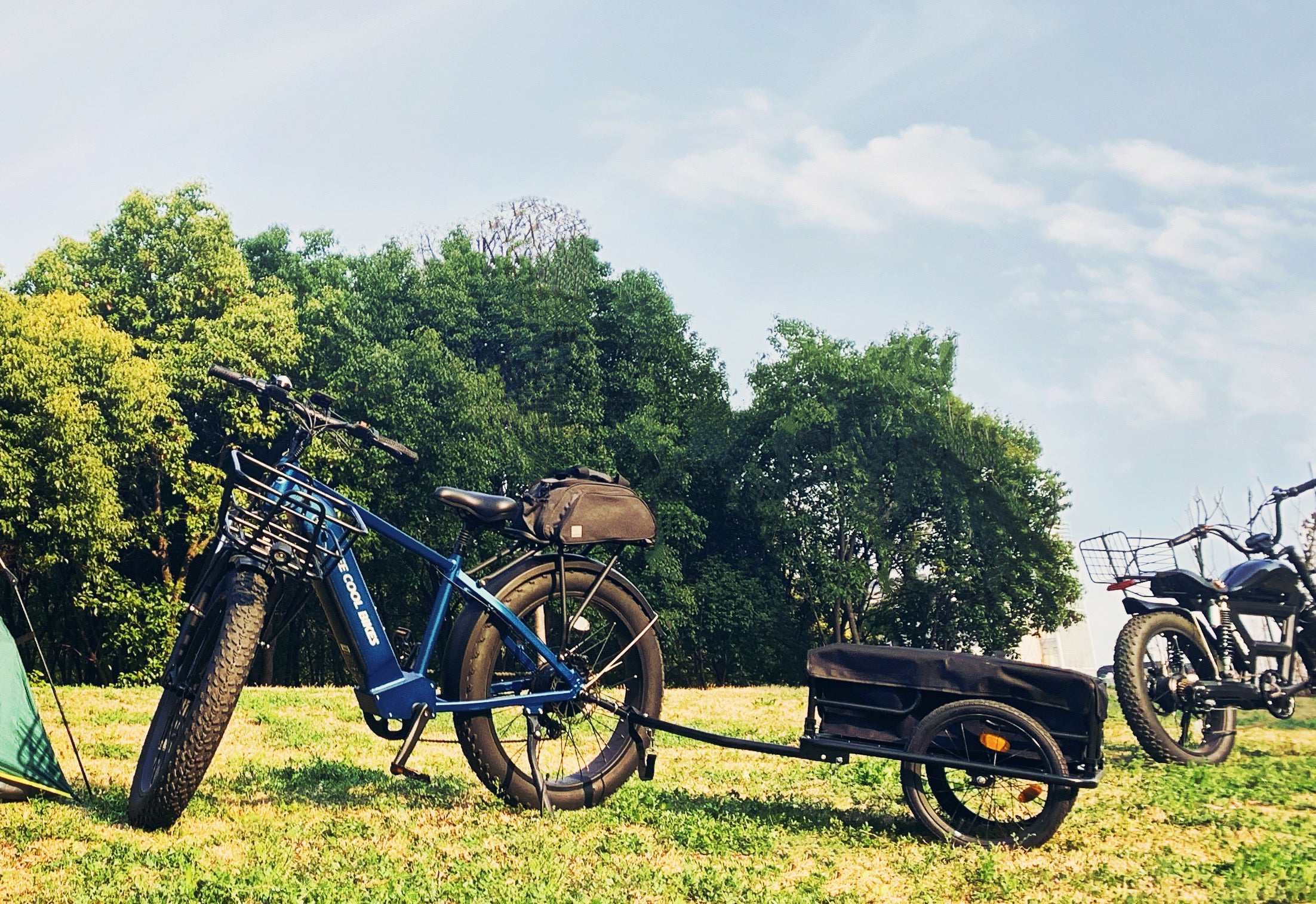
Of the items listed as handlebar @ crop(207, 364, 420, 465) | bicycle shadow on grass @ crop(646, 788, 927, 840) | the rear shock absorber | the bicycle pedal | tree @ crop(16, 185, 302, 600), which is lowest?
bicycle shadow on grass @ crop(646, 788, 927, 840)

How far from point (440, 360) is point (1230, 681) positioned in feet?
77.1

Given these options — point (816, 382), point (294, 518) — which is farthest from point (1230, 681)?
point (816, 382)

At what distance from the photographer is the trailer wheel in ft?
18.5

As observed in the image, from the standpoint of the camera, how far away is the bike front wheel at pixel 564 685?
20.1 ft

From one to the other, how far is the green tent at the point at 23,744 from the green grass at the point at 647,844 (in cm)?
16

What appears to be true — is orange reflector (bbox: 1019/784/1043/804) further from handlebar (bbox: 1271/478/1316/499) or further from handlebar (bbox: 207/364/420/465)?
handlebar (bbox: 1271/478/1316/499)

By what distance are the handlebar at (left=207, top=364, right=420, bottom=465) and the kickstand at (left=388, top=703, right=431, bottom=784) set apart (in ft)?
4.22

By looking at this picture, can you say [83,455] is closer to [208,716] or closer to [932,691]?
[208,716]

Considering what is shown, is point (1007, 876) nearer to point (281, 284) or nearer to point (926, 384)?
point (281, 284)

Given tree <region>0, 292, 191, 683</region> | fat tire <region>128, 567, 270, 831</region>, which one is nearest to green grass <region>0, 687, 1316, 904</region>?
fat tire <region>128, 567, 270, 831</region>

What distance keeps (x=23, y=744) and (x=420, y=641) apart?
2.27 metres

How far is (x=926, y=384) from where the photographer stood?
3512 centimetres

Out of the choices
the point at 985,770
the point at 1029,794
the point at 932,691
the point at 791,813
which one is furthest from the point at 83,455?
the point at 1029,794

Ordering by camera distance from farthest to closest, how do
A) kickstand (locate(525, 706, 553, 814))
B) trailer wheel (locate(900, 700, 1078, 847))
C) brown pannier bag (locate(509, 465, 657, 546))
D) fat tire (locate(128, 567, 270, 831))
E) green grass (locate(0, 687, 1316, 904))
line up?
1. brown pannier bag (locate(509, 465, 657, 546))
2. kickstand (locate(525, 706, 553, 814))
3. trailer wheel (locate(900, 700, 1078, 847))
4. fat tire (locate(128, 567, 270, 831))
5. green grass (locate(0, 687, 1316, 904))
